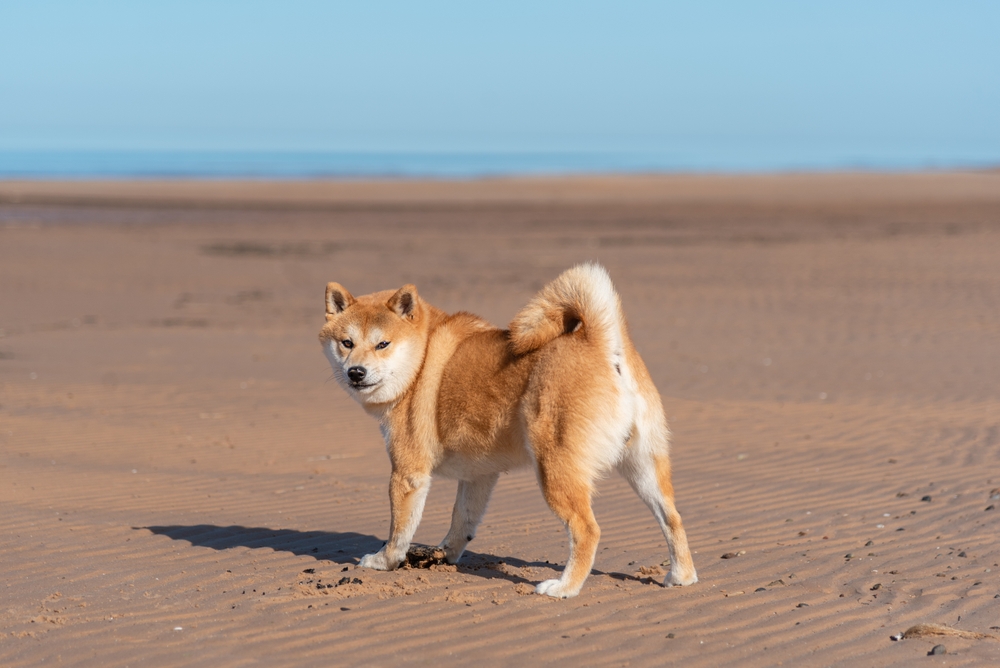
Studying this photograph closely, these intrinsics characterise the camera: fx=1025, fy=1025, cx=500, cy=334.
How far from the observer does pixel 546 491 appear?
532 centimetres

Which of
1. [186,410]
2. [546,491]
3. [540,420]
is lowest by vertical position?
[186,410]

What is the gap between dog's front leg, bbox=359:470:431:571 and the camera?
5836mm

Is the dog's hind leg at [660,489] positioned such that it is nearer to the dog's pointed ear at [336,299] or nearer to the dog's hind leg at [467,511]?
the dog's hind leg at [467,511]

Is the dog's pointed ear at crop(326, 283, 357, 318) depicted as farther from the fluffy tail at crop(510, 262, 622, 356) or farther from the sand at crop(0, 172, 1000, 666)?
the sand at crop(0, 172, 1000, 666)

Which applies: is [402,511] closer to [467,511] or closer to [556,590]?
[467,511]

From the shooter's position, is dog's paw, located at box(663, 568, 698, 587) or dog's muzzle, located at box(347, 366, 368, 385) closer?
dog's paw, located at box(663, 568, 698, 587)

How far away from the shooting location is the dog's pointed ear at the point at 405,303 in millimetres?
6012

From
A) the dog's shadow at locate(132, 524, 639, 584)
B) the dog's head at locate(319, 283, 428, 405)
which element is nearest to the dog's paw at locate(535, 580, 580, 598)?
the dog's shadow at locate(132, 524, 639, 584)

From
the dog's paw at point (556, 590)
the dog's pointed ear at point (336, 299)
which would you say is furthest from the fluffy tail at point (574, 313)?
the dog's paw at point (556, 590)

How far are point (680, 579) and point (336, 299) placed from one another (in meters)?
2.59

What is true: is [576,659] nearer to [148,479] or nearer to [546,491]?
[546,491]

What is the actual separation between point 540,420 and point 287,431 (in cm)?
564

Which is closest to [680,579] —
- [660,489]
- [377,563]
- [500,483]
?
[660,489]

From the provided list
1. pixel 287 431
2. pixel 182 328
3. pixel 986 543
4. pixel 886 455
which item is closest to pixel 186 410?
pixel 287 431
